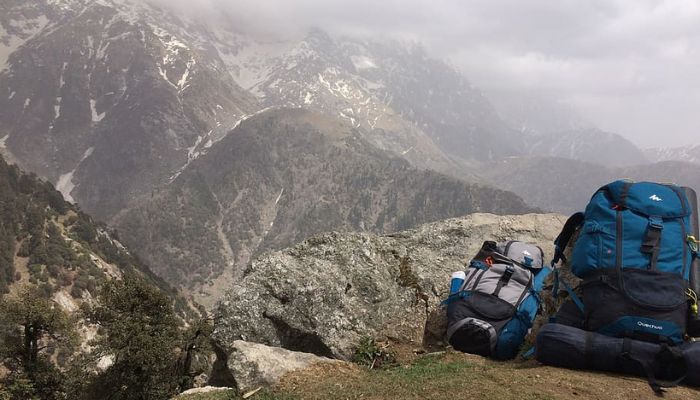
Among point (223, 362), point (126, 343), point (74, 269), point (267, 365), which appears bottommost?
point (74, 269)

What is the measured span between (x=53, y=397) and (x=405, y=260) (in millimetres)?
37800

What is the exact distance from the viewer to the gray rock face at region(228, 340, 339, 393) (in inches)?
405

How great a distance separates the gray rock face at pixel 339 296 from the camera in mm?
13523

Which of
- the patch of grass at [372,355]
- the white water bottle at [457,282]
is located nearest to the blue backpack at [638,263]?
the white water bottle at [457,282]

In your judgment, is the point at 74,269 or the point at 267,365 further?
the point at 74,269

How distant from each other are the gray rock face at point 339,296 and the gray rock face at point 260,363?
1.98 metres

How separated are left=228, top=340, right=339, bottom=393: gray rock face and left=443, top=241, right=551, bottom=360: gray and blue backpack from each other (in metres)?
3.76

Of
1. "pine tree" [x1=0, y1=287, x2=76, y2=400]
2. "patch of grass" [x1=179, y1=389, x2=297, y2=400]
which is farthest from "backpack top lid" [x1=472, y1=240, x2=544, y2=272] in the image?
"pine tree" [x1=0, y1=287, x2=76, y2=400]

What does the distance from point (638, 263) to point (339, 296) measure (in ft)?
27.3

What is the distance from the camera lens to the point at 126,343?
33.4 meters

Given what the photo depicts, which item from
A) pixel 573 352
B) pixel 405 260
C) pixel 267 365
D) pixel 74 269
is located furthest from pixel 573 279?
pixel 74 269

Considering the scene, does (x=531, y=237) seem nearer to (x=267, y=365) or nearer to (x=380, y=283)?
(x=380, y=283)

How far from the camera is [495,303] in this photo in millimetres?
11469

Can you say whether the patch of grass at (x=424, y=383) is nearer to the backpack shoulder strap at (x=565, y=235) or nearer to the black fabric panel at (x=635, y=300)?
the black fabric panel at (x=635, y=300)
